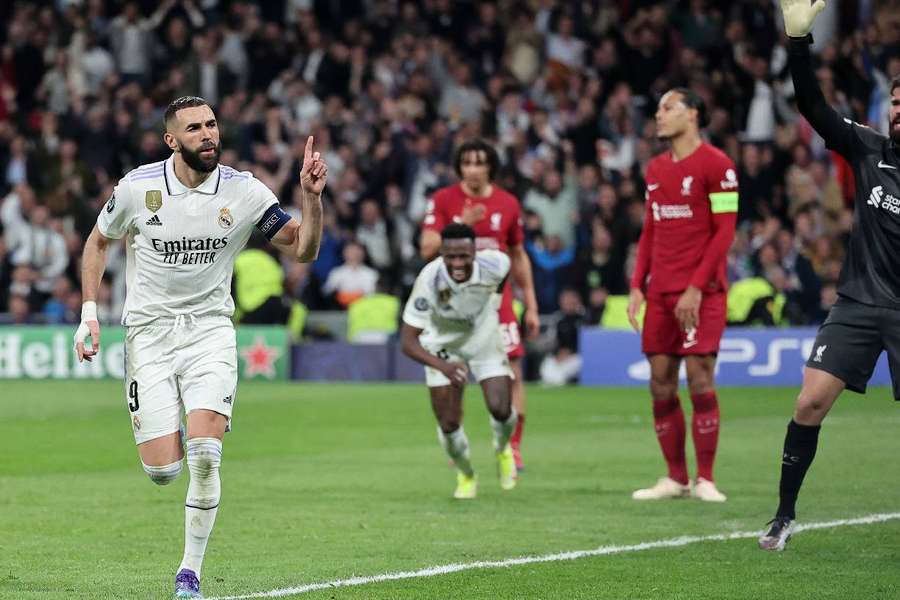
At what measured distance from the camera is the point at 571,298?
2302 cm

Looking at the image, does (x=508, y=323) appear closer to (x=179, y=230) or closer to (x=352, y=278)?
(x=179, y=230)

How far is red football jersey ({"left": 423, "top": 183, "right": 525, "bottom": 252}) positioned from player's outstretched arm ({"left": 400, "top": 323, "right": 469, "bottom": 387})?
1.71 metres

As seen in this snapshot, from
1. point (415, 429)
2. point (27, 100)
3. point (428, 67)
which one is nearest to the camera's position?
point (415, 429)

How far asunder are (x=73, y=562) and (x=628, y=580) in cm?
285

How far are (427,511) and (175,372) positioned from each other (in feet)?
10.3

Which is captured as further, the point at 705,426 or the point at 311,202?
the point at 705,426

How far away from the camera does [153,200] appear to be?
8.26 m

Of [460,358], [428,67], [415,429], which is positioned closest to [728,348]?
[415,429]

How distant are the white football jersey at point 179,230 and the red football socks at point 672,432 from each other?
4.28m

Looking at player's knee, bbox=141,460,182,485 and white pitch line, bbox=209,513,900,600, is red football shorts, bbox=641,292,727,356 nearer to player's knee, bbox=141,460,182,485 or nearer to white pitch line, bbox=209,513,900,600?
white pitch line, bbox=209,513,900,600

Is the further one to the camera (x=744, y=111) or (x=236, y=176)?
(x=744, y=111)

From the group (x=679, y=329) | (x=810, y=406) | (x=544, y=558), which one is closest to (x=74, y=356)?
(x=679, y=329)

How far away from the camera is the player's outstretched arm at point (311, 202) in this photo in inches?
310

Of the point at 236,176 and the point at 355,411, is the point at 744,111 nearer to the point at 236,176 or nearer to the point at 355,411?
the point at 355,411
